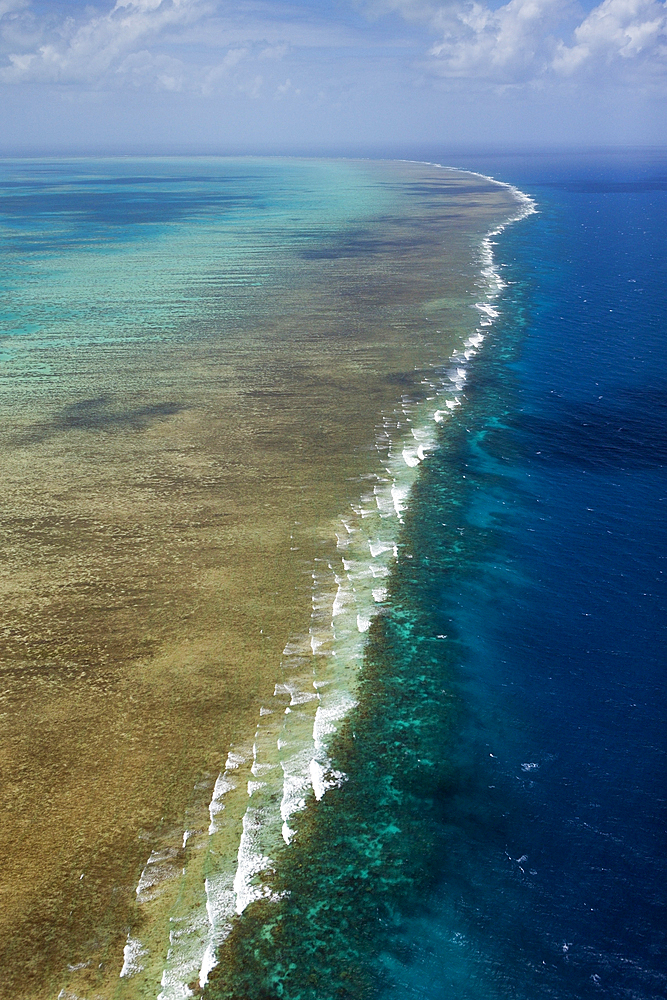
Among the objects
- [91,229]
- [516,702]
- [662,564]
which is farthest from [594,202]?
[516,702]

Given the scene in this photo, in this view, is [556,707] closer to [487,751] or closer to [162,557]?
[487,751]

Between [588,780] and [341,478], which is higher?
[341,478]

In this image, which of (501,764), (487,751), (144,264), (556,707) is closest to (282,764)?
(487,751)

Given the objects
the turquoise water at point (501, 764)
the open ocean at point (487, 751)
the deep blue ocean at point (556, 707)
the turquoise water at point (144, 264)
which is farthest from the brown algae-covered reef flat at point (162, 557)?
the deep blue ocean at point (556, 707)

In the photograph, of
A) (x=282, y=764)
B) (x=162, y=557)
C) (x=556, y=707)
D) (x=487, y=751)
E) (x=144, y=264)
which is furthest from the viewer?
(x=144, y=264)

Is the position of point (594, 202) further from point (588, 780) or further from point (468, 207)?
point (588, 780)

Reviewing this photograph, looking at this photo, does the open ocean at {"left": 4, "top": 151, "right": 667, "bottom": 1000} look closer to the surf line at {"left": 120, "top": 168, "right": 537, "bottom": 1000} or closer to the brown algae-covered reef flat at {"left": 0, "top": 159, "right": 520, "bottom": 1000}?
the surf line at {"left": 120, "top": 168, "right": 537, "bottom": 1000}

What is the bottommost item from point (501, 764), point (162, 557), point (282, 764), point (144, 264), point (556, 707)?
point (282, 764)
